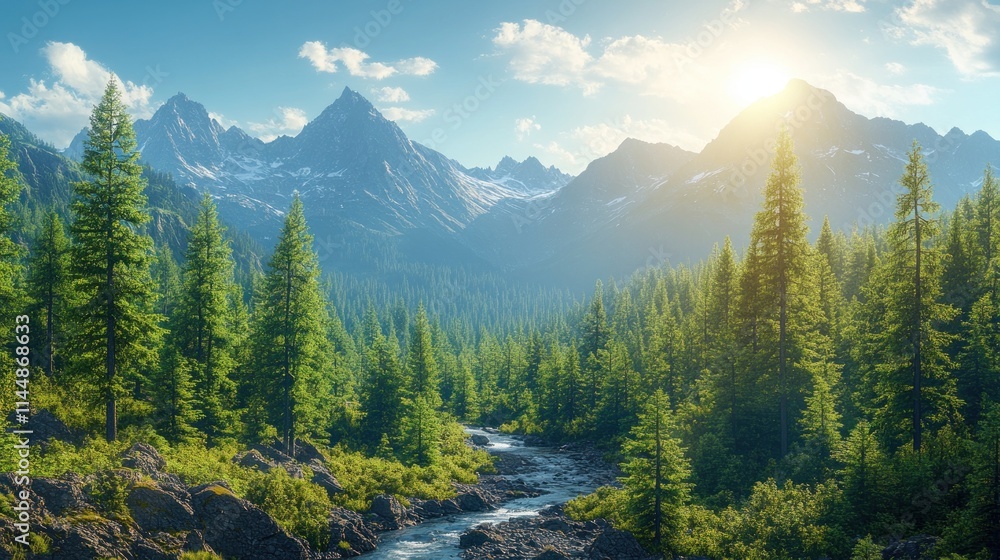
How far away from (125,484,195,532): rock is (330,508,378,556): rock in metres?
7.20

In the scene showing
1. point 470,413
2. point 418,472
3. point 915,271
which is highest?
point 915,271

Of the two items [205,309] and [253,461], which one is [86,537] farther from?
[205,309]

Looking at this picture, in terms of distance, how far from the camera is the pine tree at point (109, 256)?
2778cm

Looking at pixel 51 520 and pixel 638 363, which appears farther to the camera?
pixel 638 363

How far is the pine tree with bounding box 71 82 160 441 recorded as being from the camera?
2778cm

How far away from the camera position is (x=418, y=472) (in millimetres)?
43094

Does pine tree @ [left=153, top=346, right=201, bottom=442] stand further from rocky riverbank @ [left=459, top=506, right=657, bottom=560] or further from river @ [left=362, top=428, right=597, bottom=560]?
rocky riverbank @ [left=459, top=506, right=657, bottom=560]

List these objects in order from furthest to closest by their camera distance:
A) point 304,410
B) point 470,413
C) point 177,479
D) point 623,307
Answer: point 623,307
point 470,413
point 304,410
point 177,479

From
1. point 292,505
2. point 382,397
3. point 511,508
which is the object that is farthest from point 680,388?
point 292,505

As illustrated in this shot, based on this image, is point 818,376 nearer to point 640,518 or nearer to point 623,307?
point 640,518

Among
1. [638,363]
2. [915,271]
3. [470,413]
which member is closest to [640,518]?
[915,271]

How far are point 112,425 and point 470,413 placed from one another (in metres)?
67.7

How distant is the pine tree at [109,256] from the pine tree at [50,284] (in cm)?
1887

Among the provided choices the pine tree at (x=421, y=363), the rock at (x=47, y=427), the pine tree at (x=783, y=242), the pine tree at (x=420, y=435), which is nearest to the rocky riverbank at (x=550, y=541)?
the pine tree at (x=783, y=242)
